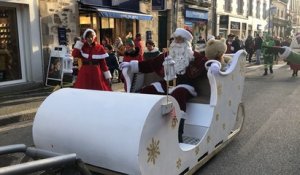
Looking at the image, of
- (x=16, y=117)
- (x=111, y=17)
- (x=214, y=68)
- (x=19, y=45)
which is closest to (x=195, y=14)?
(x=111, y=17)

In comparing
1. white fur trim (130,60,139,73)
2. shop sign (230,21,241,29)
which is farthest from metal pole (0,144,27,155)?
shop sign (230,21,241,29)

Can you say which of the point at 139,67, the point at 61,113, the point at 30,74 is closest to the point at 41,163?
the point at 61,113

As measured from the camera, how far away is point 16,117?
6398 mm

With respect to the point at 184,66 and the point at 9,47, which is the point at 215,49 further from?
the point at 9,47

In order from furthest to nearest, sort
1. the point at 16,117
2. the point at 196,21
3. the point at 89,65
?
the point at 196,21
the point at 16,117
the point at 89,65

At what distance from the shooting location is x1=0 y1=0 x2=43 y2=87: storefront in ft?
31.6

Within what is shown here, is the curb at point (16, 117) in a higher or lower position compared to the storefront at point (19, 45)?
lower

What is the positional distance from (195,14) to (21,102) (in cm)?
1466

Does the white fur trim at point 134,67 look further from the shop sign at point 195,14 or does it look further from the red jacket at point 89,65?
the shop sign at point 195,14

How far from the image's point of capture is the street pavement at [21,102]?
637cm

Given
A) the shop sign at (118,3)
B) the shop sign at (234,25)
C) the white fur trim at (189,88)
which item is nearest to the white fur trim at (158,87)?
the white fur trim at (189,88)

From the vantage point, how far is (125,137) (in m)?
2.72

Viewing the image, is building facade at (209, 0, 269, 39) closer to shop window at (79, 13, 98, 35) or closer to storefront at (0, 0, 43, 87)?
shop window at (79, 13, 98, 35)

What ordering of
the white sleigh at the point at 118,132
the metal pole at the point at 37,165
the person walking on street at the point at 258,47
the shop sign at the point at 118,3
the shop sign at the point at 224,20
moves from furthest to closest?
the shop sign at the point at 224,20, the person walking on street at the point at 258,47, the shop sign at the point at 118,3, the white sleigh at the point at 118,132, the metal pole at the point at 37,165
